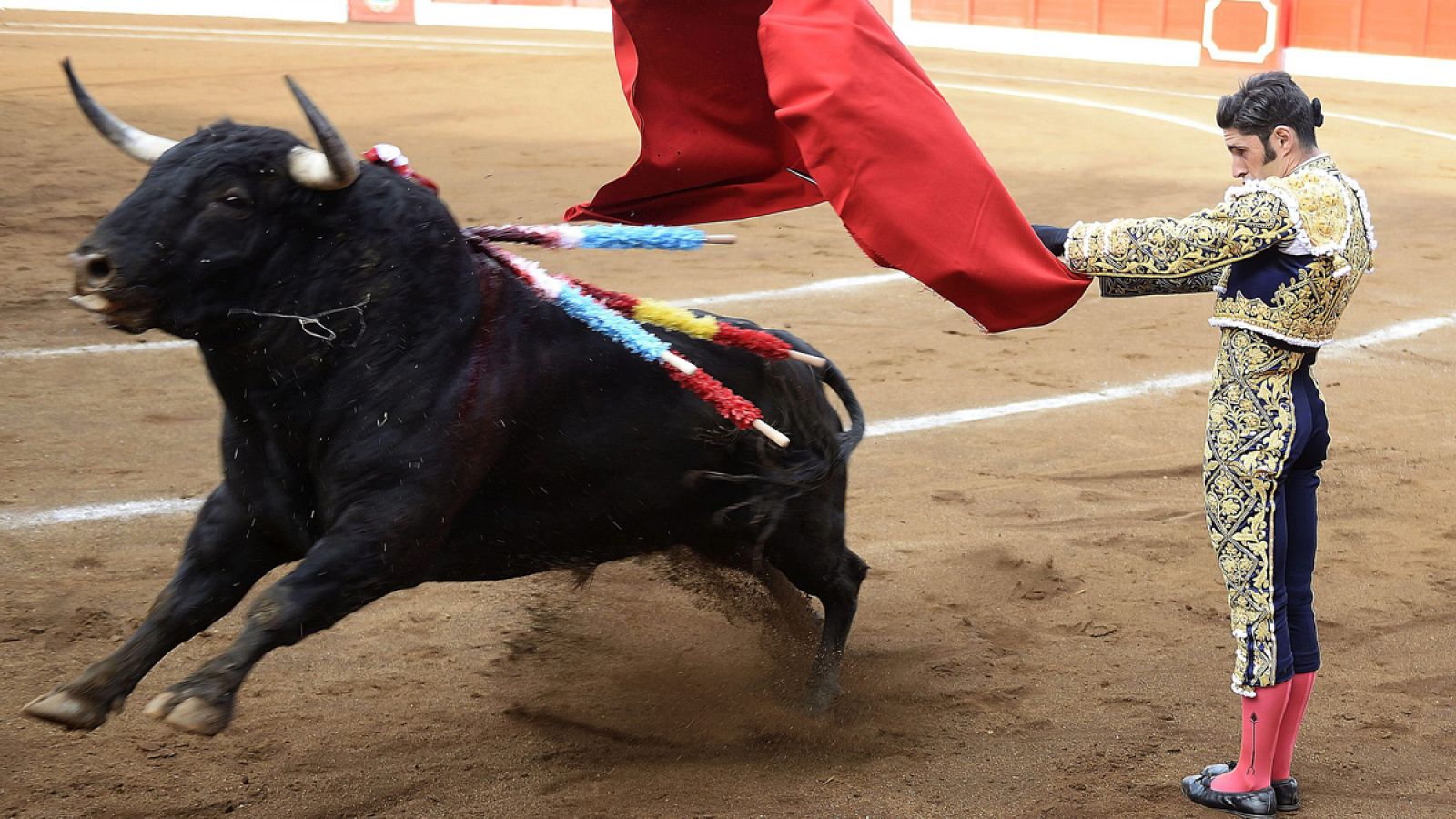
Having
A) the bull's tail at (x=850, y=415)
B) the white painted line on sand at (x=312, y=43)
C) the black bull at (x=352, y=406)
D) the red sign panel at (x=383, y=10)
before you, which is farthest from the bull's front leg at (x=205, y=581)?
the red sign panel at (x=383, y=10)

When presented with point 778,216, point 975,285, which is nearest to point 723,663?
point 975,285

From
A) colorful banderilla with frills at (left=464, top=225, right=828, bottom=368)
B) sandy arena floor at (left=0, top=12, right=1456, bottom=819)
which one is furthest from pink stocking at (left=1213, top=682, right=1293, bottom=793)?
colorful banderilla with frills at (left=464, top=225, right=828, bottom=368)

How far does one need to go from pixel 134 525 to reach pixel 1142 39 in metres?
16.3

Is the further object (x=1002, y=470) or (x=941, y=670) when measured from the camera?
→ (x=1002, y=470)

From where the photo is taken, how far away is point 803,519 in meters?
3.41

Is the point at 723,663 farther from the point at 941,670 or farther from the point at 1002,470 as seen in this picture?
the point at 1002,470

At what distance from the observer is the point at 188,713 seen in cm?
241

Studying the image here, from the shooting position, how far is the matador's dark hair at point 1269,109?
8.90ft

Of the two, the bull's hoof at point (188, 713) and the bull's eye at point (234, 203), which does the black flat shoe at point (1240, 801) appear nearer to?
the bull's hoof at point (188, 713)

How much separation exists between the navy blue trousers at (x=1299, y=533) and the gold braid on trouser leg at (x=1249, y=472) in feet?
0.06

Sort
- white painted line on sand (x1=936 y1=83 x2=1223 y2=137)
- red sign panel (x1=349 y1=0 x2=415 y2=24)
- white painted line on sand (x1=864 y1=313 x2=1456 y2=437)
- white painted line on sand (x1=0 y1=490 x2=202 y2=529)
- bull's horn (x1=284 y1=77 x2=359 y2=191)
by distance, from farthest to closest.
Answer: red sign panel (x1=349 y1=0 x2=415 y2=24) < white painted line on sand (x1=936 y1=83 x2=1223 y2=137) < white painted line on sand (x1=864 y1=313 x2=1456 y2=437) < white painted line on sand (x1=0 y1=490 x2=202 y2=529) < bull's horn (x1=284 y1=77 x2=359 y2=191)

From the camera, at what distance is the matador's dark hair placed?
2.71m

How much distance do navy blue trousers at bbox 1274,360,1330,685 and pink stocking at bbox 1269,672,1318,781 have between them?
0.03 meters

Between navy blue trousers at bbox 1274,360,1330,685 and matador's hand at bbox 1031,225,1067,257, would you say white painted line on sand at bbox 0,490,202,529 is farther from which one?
navy blue trousers at bbox 1274,360,1330,685
